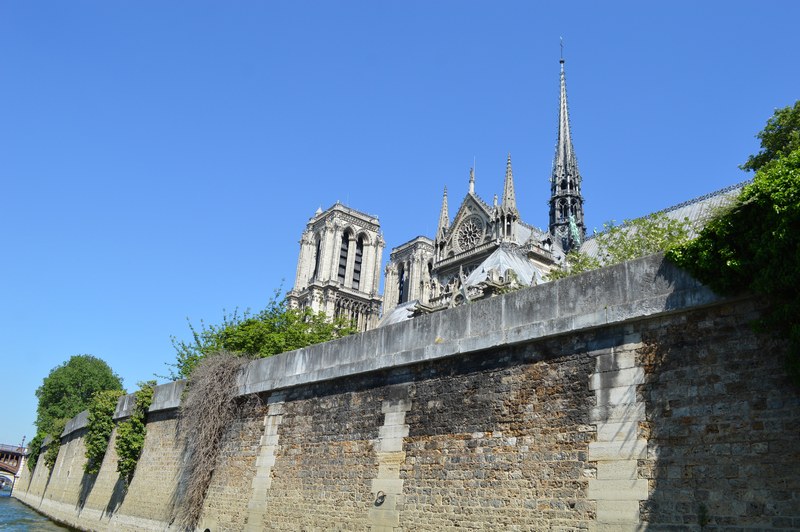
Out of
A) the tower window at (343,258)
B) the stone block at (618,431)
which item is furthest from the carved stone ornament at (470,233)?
the stone block at (618,431)

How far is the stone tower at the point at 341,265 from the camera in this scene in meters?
76.0

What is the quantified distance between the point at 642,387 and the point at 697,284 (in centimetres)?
135

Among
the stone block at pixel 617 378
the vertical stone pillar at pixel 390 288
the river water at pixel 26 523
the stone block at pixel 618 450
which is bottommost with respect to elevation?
the river water at pixel 26 523

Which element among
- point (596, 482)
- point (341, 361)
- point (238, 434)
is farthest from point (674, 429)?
point (238, 434)

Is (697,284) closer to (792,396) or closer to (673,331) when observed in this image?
(673,331)

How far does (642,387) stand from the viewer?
7988 mm

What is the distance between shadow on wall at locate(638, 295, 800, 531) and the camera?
6.64m

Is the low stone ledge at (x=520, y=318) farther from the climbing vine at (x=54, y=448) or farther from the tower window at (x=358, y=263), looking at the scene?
the tower window at (x=358, y=263)

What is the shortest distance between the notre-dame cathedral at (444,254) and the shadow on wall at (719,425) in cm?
1887

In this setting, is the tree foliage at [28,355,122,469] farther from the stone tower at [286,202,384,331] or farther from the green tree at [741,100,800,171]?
the green tree at [741,100,800,171]

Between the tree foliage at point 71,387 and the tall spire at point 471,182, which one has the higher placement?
the tall spire at point 471,182

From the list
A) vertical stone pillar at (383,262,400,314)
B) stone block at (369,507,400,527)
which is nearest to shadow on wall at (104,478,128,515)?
stone block at (369,507,400,527)

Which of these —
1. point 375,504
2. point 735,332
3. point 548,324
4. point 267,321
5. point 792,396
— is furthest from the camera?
point 267,321

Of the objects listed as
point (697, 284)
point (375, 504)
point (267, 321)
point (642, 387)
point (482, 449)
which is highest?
point (267, 321)
